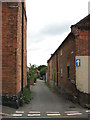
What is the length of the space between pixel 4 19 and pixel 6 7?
31.1 inches

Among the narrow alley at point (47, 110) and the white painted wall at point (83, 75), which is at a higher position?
the white painted wall at point (83, 75)

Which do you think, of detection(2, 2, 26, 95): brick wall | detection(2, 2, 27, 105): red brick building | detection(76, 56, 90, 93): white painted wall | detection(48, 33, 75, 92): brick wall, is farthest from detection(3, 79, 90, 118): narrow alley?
detection(48, 33, 75, 92): brick wall

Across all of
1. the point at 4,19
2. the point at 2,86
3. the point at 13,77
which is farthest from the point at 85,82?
the point at 4,19

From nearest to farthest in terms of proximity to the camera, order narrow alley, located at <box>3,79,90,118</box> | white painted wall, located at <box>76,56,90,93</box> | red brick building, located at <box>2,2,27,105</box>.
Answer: narrow alley, located at <box>3,79,90,118</box> → red brick building, located at <box>2,2,27,105</box> → white painted wall, located at <box>76,56,90,93</box>

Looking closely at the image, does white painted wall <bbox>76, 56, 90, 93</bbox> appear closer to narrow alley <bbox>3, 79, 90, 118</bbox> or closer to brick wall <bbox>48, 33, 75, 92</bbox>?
brick wall <bbox>48, 33, 75, 92</bbox>

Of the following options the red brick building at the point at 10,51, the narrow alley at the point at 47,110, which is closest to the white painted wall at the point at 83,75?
the narrow alley at the point at 47,110

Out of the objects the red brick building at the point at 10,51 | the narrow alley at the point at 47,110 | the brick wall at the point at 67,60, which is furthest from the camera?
the brick wall at the point at 67,60

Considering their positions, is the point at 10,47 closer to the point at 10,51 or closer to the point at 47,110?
the point at 10,51

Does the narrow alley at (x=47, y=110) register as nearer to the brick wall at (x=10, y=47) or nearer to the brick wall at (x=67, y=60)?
the brick wall at (x=10, y=47)

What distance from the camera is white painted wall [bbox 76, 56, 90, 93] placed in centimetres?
952

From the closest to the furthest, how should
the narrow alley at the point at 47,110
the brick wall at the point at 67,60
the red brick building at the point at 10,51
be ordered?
1. the narrow alley at the point at 47,110
2. the red brick building at the point at 10,51
3. the brick wall at the point at 67,60

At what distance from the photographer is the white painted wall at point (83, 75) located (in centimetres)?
952

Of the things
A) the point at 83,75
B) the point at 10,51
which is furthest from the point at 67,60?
the point at 10,51

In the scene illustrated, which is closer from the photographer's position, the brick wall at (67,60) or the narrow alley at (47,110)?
the narrow alley at (47,110)
